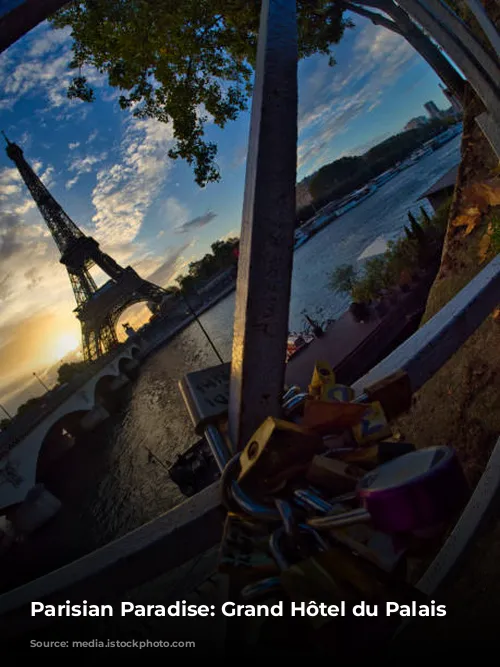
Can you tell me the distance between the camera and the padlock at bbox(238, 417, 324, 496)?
1.00 m

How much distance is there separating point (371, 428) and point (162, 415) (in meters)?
43.4

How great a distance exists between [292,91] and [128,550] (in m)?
1.83

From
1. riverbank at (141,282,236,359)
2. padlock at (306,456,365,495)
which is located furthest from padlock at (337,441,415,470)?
riverbank at (141,282,236,359)

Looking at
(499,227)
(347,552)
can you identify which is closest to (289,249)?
(347,552)

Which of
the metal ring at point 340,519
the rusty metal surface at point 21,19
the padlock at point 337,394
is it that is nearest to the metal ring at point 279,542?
the metal ring at point 340,519

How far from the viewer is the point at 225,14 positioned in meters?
8.31

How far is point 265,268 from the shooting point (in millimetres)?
1284

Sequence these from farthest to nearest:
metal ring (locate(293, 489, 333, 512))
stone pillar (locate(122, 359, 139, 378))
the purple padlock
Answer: stone pillar (locate(122, 359, 139, 378)) < metal ring (locate(293, 489, 333, 512)) < the purple padlock

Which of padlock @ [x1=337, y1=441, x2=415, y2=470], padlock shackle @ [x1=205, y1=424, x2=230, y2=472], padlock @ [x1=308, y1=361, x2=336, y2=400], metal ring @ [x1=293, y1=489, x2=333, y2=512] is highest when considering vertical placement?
padlock shackle @ [x1=205, y1=424, x2=230, y2=472]

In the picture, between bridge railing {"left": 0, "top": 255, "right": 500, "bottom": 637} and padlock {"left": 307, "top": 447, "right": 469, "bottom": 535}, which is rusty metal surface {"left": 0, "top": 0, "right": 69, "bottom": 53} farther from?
padlock {"left": 307, "top": 447, "right": 469, "bottom": 535}

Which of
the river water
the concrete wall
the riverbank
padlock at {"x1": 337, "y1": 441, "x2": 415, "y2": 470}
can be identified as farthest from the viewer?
the riverbank

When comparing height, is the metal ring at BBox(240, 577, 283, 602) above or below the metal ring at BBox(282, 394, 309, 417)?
below

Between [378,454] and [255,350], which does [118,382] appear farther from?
[378,454]

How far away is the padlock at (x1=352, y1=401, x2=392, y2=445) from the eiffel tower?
68.2 m
